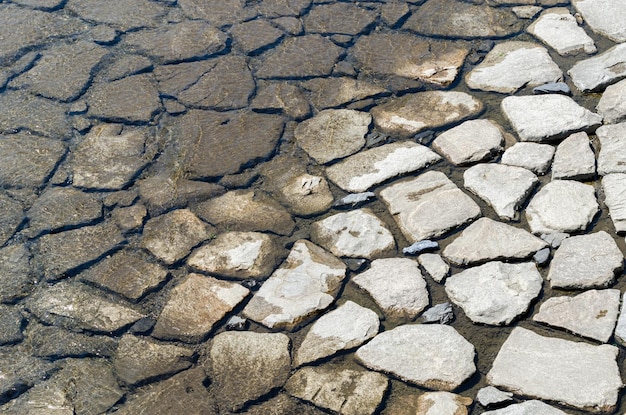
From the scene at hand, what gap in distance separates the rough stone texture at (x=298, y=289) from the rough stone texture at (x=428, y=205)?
1.36 feet

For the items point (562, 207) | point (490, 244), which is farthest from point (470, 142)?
point (490, 244)

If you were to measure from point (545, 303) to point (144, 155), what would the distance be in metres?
2.27

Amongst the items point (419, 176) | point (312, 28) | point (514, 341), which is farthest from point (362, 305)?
point (312, 28)

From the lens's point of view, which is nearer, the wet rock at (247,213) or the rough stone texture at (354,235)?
the rough stone texture at (354,235)

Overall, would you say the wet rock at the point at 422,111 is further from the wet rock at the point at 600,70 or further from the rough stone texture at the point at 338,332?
the rough stone texture at the point at 338,332

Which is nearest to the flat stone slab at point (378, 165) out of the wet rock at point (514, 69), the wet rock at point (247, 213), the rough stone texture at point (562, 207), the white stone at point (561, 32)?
the wet rock at point (247, 213)

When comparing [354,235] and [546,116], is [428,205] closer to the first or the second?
[354,235]

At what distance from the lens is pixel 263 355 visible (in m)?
2.98

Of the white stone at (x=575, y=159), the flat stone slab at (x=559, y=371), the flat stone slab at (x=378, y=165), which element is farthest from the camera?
the flat stone slab at (x=378, y=165)

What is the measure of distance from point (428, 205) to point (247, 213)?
0.90 meters

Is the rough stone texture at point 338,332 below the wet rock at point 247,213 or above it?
below

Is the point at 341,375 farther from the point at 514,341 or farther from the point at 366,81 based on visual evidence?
the point at 366,81

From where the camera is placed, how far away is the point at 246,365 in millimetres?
2957

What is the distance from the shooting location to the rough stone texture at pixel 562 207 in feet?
10.8
